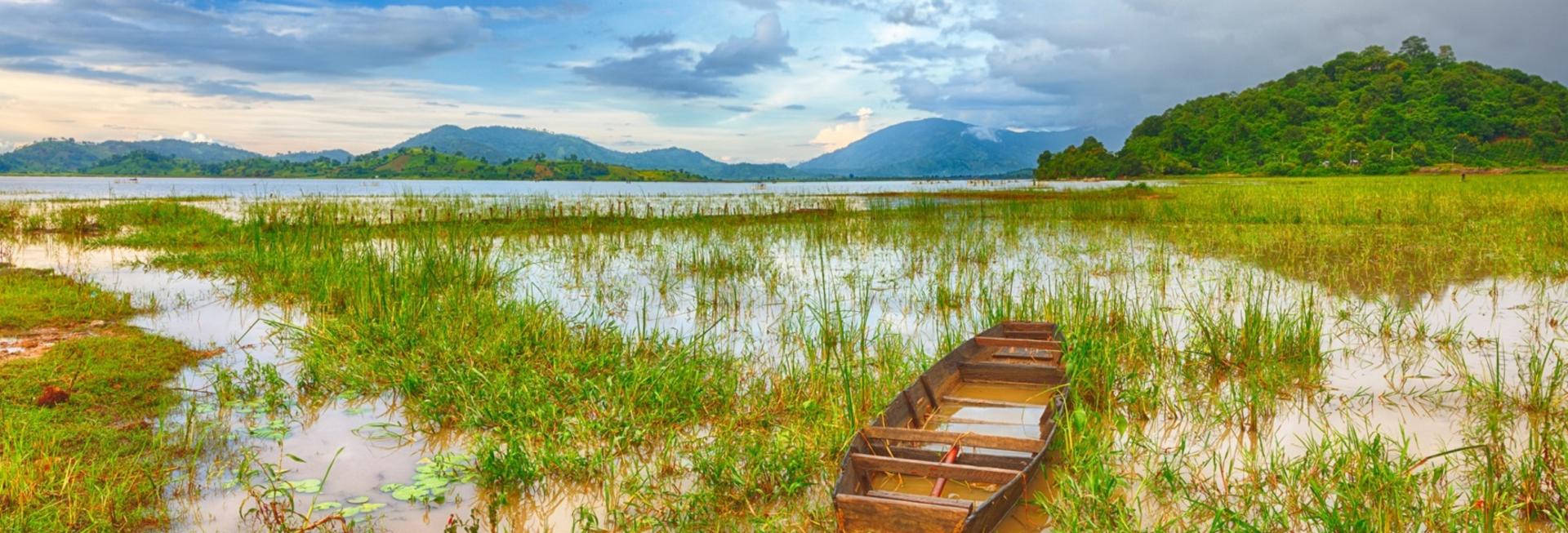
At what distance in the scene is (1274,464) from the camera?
4.20 meters

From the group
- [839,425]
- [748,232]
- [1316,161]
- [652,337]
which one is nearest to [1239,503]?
[839,425]

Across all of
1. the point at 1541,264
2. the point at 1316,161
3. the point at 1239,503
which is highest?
the point at 1316,161

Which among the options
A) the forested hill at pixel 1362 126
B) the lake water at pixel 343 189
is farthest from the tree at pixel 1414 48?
the lake water at pixel 343 189

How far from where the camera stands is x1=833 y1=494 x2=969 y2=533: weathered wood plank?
3.33 m

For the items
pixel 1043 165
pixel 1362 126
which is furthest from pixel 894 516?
pixel 1043 165

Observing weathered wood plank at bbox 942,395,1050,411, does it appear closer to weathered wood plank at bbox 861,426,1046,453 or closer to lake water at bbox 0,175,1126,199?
weathered wood plank at bbox 861,426,1046,453

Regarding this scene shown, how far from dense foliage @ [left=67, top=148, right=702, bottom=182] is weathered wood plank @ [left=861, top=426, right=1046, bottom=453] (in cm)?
11870

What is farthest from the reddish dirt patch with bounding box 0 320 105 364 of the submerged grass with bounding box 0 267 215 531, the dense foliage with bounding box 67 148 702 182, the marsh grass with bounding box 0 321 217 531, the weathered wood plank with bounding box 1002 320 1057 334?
the dense foliage with bounding box 67 148 702 182

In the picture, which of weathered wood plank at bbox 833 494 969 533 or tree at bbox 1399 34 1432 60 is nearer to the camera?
weathered wood plank at bbox 833 494 969 533

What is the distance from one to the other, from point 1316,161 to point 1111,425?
76968 millimetres

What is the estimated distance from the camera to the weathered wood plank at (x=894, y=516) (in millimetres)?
3330

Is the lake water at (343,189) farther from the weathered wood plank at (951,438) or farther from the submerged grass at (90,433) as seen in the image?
the weathered wood plank at (951,438)

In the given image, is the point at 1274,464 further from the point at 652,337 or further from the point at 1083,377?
the point at 652,337

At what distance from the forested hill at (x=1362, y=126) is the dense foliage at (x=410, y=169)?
69.3 metres
